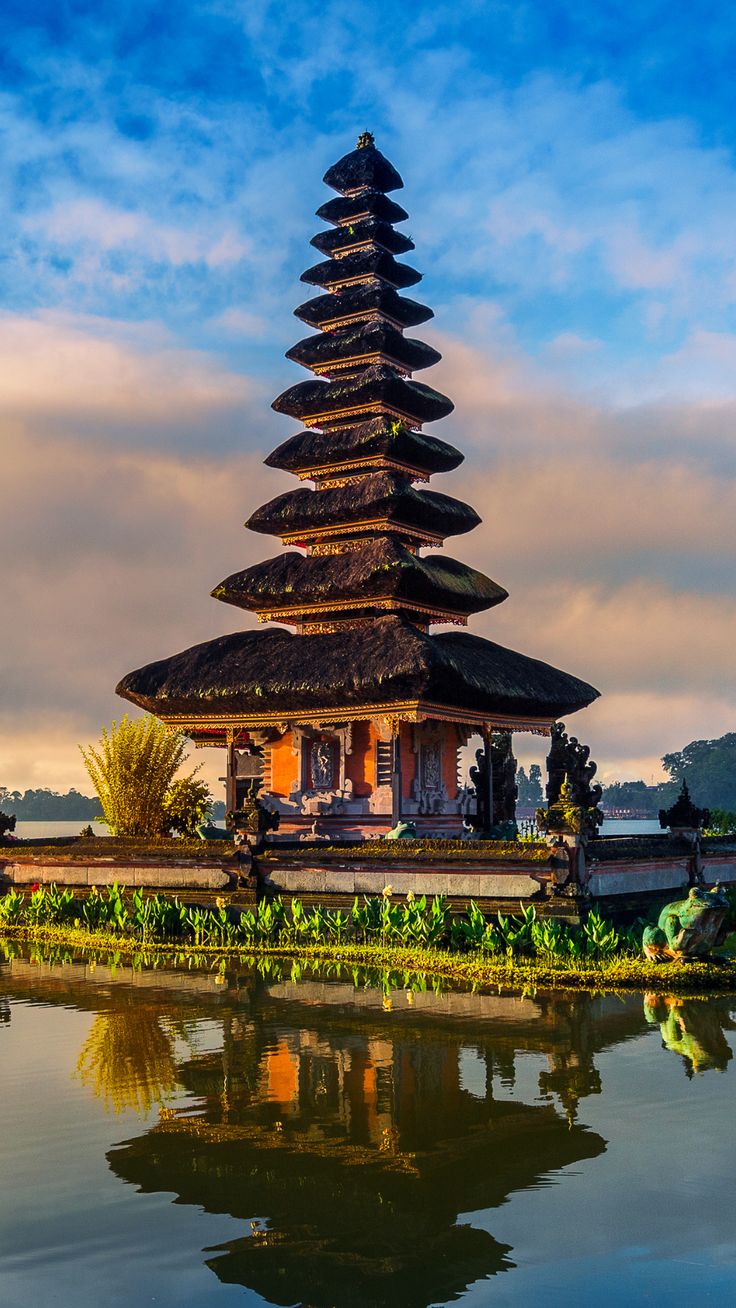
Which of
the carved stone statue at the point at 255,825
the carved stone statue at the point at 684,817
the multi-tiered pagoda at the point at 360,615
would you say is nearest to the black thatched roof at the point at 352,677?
the multi-tiered pagoda at the point at 360,615

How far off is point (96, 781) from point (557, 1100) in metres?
24.3

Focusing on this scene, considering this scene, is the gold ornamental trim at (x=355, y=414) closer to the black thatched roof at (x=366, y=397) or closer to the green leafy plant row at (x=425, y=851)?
the black thatched roof at (x=366, y=397)

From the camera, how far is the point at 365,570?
27531 mm

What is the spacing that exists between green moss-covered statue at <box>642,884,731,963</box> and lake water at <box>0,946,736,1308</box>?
5.53 ft

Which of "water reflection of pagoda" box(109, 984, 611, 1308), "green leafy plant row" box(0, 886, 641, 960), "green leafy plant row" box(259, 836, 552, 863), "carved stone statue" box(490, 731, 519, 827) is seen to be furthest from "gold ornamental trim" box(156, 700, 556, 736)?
"water reflection of pagoda" box(109, 984, 611, 1308)

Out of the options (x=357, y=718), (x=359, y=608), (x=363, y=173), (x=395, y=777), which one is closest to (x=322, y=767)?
(x=395, y=777)

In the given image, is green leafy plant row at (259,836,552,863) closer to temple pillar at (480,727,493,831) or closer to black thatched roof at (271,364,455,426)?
temple pillar at (480,727,493,831)

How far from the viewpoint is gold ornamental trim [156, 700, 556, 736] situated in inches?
1009

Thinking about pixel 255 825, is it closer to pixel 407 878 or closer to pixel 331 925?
pixel 331 925

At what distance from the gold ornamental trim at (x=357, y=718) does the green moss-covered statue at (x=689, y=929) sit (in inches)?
404

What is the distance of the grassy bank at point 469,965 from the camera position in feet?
49.3

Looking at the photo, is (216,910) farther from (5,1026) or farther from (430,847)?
(5,1026)

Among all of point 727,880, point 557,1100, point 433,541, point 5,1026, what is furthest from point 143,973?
point 433,541

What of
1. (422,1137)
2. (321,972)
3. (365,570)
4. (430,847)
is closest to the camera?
(422,1137)
